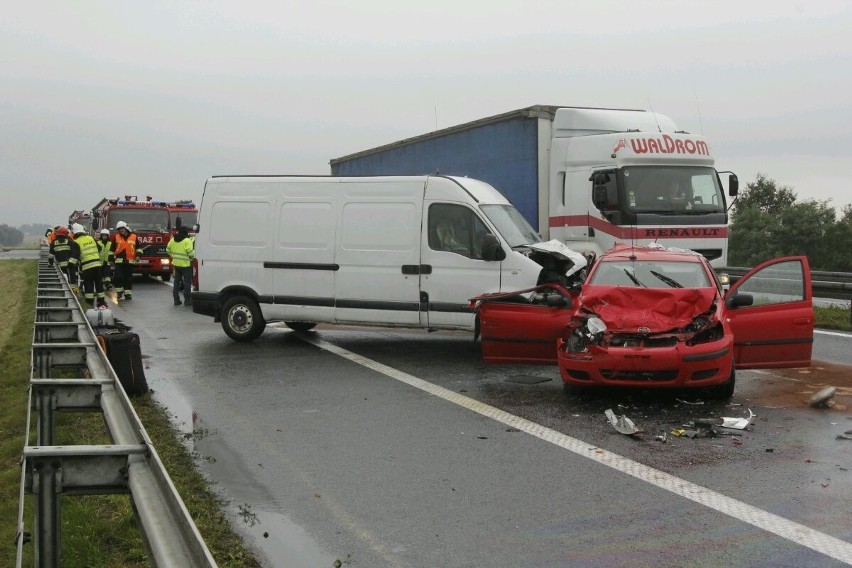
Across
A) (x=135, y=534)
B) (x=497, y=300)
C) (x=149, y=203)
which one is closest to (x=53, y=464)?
(x=135, y=534)

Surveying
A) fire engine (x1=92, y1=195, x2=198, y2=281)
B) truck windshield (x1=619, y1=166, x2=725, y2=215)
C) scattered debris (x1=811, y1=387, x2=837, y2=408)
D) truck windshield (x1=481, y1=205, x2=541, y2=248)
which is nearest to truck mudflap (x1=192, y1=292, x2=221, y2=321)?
truck windshield (x1=481, y1=205, x2=541, y2=248)

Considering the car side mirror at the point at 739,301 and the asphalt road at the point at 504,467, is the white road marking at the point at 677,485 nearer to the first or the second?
the asphalt road at the point at 504,467

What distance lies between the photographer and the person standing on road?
1961 centimetres

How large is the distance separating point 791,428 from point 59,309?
21.6 feet

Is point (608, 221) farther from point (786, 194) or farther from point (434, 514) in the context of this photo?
point (786, 194)

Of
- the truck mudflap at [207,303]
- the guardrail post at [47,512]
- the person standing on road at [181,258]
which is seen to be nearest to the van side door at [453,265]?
the truck mudflap at [207,303]

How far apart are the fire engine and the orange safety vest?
4603 mm

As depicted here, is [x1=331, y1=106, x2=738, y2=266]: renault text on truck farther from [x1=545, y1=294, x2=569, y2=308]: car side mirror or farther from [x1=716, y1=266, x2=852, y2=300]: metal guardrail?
[x1=545, y1=294, x2=569, y2=308]: car side mirror

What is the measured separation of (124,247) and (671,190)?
12.7m

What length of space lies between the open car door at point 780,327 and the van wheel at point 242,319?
21.8ft

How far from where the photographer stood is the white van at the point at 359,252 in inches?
451

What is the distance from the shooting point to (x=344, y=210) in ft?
40.0

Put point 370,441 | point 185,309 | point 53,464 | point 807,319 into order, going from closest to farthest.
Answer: point 53,464 < point 370,441 < point 807,319 < point 185,309

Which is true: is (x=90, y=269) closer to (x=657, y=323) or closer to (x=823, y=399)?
(x=657, y=323)
